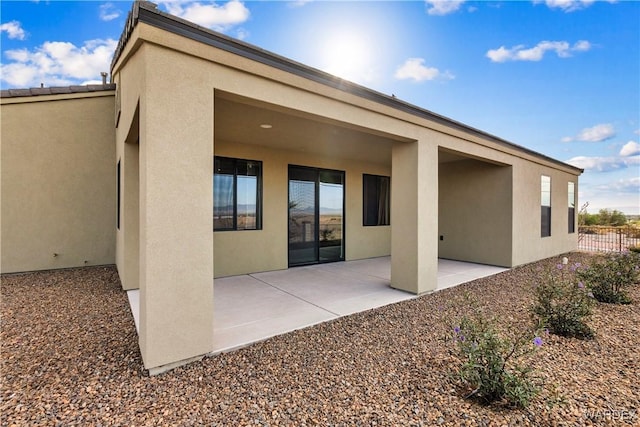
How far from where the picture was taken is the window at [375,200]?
369 inches

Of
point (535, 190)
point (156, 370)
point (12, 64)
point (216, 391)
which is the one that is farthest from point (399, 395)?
point (12, 64)

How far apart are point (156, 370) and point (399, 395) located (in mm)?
2207

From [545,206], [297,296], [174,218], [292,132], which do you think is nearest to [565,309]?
[297,296]

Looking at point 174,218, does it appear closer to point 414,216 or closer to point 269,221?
point 414,216

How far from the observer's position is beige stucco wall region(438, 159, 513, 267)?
321 inches

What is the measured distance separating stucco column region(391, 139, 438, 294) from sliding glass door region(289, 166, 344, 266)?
2.79 meters

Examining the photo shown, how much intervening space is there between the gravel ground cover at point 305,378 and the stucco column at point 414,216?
125cm

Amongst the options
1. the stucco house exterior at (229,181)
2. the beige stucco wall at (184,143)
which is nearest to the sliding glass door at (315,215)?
the stucco house exterior at (229,181)

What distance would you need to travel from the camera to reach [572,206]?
11453mm

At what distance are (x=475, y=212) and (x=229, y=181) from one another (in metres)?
6.90

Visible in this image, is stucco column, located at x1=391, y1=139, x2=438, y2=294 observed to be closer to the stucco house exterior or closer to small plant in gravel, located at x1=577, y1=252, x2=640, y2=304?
Result: the stucco house exterior

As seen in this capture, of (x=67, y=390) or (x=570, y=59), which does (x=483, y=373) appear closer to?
(x=67, y=390)

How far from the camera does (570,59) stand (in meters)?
10.7

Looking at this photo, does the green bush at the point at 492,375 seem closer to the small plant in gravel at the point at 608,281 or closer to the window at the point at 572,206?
the small plant in gravel at the point at 608,281
